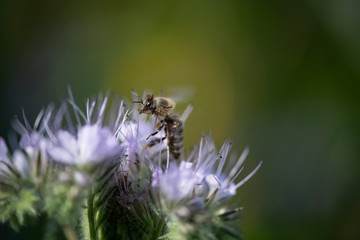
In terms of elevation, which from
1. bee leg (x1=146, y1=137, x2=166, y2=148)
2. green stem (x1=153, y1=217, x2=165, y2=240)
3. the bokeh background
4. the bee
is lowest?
green stem (x1=153, y1=217, x2=165, y2=240)

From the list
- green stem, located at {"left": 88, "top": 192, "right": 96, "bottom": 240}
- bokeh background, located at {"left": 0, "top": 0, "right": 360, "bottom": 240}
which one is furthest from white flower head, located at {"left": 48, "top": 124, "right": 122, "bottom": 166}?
bokeh background, located at {"left": 0, "top": 0, "right": 360, "bottom": 240}

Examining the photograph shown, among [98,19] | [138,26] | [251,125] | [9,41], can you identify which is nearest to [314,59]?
[251,125]

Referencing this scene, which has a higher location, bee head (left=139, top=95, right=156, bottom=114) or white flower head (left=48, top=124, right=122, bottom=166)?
bee head (left=139, top=95, right=156, bottom=114)

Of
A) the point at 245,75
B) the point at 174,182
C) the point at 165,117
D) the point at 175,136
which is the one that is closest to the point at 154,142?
the point at 175,136

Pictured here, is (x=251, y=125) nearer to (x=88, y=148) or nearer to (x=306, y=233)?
(x=306, y=233)

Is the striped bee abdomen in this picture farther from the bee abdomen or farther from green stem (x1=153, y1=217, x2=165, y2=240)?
green stem (x1=153, y1=217, x2=165, y2=240)

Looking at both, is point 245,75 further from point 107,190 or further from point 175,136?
point 107,190
